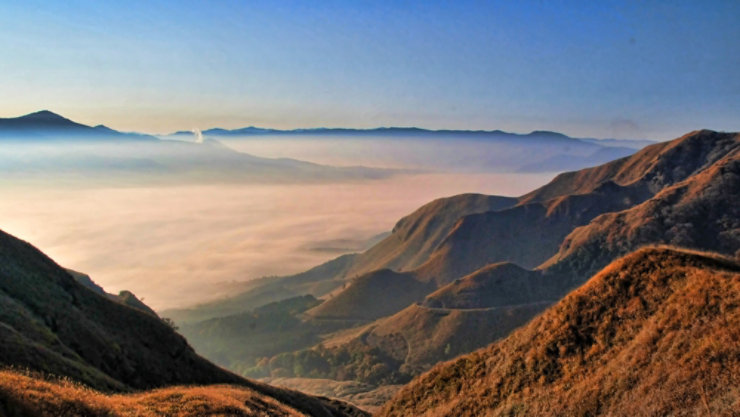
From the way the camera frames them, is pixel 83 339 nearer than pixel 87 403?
No

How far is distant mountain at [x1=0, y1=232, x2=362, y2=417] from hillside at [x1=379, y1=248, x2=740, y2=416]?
15809 millimetres

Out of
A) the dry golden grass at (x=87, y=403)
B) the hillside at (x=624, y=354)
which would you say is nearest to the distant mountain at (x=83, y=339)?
the dry golden grass at (x=87, y=403)

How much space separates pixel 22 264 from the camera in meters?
50.9

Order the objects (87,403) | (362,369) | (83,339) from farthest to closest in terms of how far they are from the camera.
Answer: (362,369) → (83,339) → (87,403)

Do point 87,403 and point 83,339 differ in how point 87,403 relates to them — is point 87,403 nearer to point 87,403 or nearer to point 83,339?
point 87,403

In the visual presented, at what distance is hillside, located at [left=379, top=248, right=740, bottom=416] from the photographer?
21719 millimetres

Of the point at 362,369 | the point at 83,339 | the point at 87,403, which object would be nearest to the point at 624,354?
the point at 87,403

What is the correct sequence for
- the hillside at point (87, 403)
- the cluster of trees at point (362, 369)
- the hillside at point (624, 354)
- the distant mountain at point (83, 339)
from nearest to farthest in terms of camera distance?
the hillside at point (87, 403)
the hillside at point (624, 354)
the distant mountain at point (83, 339)
the cluster of trees at point (362, 369)

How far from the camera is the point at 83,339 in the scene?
43156 mm

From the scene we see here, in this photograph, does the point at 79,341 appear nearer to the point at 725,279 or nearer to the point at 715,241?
the point at 725,279

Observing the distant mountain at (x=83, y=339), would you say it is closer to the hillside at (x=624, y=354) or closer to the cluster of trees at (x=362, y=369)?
the hillside at (x=624, y=354)

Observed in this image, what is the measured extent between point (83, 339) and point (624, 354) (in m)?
37.7

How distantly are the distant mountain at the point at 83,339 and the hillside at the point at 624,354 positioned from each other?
15.8m

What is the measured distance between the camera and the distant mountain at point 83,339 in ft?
109
